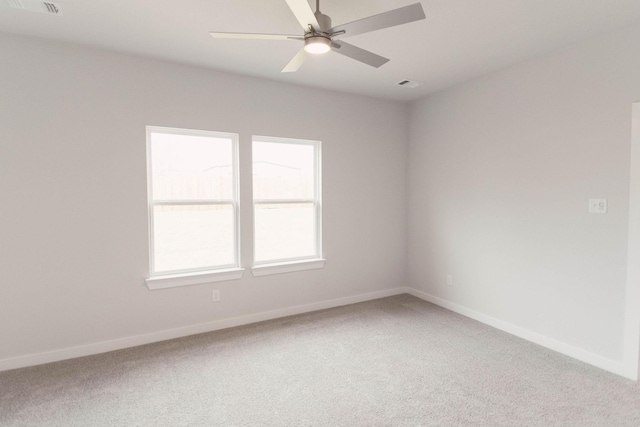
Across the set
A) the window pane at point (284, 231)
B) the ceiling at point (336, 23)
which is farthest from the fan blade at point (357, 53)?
the window pane at point (284, 231)

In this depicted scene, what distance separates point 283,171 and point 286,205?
404mm

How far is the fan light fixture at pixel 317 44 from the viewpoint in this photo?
6.21 feet

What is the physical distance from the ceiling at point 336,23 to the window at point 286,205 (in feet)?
2.94

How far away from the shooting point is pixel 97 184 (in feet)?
9.53

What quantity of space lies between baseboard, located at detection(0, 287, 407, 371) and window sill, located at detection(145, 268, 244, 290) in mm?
444

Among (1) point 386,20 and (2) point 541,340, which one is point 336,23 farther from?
(2) point 541,340

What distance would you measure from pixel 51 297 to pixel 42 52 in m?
2.03

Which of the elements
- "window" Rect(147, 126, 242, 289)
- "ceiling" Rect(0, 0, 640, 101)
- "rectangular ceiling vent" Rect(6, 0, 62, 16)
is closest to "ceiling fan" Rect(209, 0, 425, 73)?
"ceiling" Rect(0, 0, 640, 101)

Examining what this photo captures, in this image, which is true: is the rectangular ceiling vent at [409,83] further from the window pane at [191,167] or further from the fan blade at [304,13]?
the fan blade at [304,13]

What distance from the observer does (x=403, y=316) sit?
3.83 m

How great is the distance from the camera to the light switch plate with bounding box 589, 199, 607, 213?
8.75ft

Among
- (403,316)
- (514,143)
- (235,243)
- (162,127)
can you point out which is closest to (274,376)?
(235,243)

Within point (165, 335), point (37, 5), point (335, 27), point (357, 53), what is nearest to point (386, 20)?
point (335, 27)

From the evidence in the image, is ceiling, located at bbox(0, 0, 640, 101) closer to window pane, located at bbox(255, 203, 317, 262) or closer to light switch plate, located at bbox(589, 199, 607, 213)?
light switch plate, located at bbox(589, 199, 607, 213)
